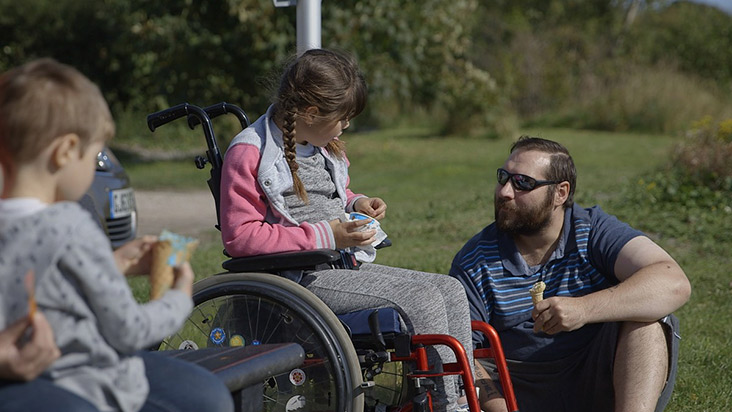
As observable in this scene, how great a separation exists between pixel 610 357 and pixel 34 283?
229 cm

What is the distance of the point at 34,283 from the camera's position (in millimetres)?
1845

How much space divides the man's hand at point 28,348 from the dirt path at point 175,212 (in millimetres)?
6934

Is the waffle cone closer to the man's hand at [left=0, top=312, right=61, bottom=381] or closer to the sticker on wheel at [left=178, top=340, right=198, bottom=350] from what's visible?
the man's hand at [left=0, top=312, right=61, bottom=381]

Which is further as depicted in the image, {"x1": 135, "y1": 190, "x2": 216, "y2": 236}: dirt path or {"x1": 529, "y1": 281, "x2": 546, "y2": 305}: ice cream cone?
{"x1": 135, "y1": 190, "x2": 216, "y2": 236}: dirt path

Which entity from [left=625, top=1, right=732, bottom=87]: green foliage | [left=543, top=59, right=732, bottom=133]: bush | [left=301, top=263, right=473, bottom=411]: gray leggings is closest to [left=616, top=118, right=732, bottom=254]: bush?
[left=301, top=263, right=473, bottom=411]: gray leggings

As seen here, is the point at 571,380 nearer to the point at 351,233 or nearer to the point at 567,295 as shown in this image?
the point at 567,295

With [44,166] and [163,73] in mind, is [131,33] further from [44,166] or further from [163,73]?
[44,166]

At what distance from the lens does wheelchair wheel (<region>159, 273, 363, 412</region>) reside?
2922 millimetres

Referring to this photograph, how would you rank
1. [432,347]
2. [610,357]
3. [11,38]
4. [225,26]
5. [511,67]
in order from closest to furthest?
[432,347] < [610,357] < [225,26] < [11,38] < [511,67]

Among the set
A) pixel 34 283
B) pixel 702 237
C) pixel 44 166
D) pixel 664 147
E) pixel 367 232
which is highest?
pixel 44 166

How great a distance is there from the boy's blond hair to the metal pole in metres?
3.33

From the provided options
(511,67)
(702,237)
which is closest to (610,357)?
Answer: (702,237)

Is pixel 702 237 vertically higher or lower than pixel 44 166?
lower

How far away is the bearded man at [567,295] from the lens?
3299 millimetres
